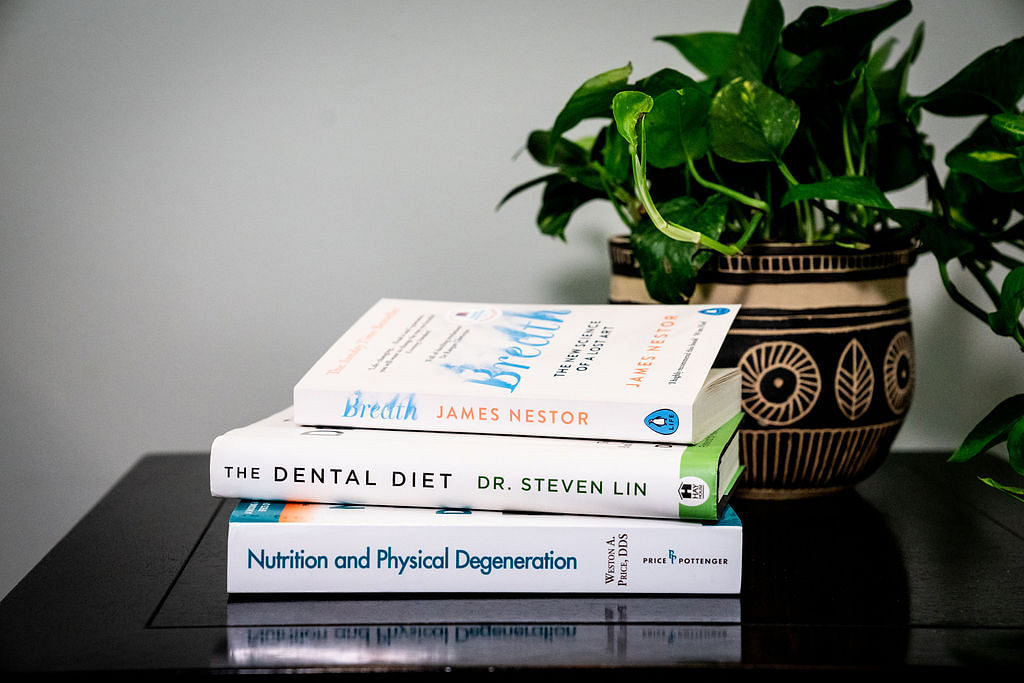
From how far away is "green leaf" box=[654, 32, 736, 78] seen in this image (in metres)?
0.80

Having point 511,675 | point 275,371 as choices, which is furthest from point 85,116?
point 511,675

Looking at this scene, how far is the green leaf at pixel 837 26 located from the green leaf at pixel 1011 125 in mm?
101

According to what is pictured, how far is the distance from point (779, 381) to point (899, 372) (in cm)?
11

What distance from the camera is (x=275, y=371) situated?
43.2 inches

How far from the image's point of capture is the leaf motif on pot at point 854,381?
0.74 meters

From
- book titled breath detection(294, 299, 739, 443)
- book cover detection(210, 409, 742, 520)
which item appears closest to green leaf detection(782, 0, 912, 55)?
book titled breath detection(294, 299, 739, 443)

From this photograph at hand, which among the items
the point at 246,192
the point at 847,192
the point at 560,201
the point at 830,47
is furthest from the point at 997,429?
the point at 246,192

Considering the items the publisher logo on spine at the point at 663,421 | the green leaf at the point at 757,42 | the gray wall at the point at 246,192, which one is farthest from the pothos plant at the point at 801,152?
the gray wall at the point at 246,192

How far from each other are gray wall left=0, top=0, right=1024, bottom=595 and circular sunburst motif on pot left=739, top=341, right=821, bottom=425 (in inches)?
15.2

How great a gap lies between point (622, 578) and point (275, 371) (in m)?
0.63

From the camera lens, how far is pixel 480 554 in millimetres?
575

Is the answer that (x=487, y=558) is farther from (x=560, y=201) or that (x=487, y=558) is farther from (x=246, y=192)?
(x=246, y=192)

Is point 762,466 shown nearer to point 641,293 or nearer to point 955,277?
point 641,293

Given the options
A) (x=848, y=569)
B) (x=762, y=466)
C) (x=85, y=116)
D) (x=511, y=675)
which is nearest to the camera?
(x=511, y=675)
